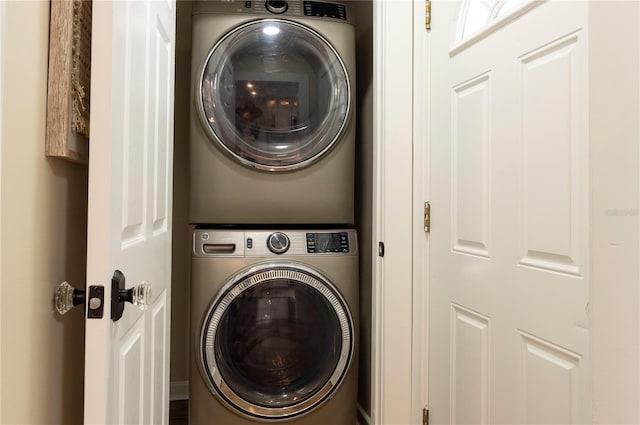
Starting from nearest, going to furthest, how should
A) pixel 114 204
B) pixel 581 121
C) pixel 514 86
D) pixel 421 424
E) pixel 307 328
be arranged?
pixel 114 204 → pixel 581 121 → pixel 514 86 → pixel 421 424 → pixel 307 328

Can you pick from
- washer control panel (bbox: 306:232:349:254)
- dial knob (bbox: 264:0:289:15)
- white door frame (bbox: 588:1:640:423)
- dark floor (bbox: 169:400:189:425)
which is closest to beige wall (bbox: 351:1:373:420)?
washer control panel (bbox: 306:232:349:254)

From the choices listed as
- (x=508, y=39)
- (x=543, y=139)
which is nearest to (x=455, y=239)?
(x=543, y=139)

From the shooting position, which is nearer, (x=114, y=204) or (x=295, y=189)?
(x=114, y=204)

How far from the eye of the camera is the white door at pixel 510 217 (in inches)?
37.9

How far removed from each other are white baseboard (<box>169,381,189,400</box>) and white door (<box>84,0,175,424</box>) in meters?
0.96

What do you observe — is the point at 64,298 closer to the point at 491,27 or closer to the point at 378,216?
the point at 378,216

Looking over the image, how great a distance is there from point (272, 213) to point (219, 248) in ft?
0.82

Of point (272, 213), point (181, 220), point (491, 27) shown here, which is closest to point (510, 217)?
point (491, 27)

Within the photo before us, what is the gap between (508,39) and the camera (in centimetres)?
115

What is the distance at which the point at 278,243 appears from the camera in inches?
70.2

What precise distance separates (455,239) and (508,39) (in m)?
0.57

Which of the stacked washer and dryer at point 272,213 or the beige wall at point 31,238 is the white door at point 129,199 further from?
the stacked washer and dryer at point 272,213

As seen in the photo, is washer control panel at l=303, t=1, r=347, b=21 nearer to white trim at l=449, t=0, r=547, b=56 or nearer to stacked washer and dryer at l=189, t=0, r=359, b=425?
stacked washer and dryer at l=189, t=0, r=359, b=425

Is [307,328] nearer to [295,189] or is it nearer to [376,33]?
[295,189]
